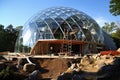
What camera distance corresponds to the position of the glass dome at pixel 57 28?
38.5m

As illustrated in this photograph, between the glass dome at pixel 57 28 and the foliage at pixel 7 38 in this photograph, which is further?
the foliage at pixel 7 38

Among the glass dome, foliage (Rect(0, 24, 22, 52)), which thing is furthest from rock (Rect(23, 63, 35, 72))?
foliage (Rect(0, 24, 22, 52))

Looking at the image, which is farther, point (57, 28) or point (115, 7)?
point (57, 28)

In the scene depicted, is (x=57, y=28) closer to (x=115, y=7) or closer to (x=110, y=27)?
(x=115, y=7)

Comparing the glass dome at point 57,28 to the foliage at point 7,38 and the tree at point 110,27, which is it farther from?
the tree at point 110,27

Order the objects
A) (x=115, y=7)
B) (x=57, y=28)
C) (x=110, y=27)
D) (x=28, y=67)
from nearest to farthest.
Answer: (x=28, y=67) → (x=115, y=7) → (x=57, y=28) → (x=110, y=27)

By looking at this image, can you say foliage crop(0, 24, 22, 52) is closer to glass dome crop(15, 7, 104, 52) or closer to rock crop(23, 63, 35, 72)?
glass dome crop(15, 7, 104, 52)

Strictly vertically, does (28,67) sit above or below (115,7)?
below

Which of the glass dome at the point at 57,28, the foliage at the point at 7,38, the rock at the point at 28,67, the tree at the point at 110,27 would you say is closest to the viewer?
the rock at the point at 28,67

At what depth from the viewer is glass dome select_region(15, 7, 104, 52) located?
3850 cm

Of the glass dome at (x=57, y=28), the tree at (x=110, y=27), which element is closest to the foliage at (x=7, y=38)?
the glass dome at (x=57, y=28)

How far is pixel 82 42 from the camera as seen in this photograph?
38969 millimetres

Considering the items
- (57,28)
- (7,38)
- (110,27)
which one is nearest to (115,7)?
(57,28)

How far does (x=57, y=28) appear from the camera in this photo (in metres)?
38.7
